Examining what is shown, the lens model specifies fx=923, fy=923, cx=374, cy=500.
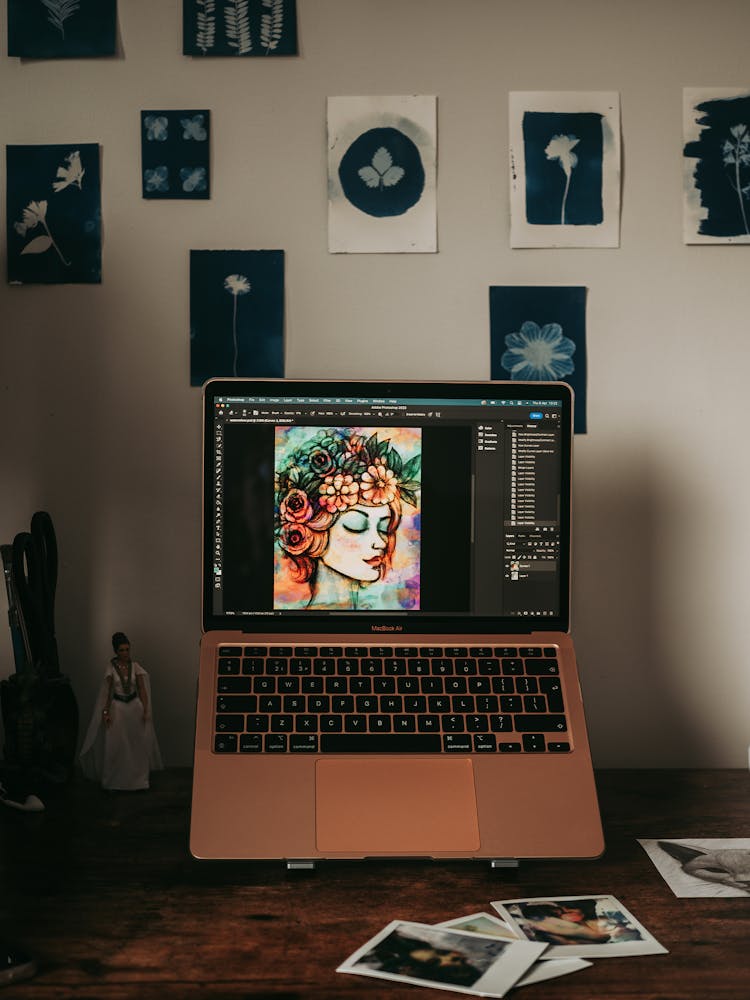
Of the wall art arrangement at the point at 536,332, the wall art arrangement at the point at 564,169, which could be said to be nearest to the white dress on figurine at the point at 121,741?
the wall art arrangement at the point at 536,332

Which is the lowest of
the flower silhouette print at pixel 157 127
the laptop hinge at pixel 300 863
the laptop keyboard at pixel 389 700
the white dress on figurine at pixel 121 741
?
the laptop hinge at pixel 300 863

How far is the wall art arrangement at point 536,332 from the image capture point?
1227 millimetres

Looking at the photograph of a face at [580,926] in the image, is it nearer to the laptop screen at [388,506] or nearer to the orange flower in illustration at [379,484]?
the laptop screen at [388,506]

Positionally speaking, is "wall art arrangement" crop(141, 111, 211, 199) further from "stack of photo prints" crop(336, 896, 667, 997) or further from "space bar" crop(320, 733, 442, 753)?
"stack of photo prints" crop(336, 896, 667, 997)

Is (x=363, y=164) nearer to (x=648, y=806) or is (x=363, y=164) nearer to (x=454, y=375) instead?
(x=454, y=375)

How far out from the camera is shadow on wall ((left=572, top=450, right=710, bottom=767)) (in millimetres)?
1246

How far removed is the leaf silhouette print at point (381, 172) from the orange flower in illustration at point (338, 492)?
421 millimetres

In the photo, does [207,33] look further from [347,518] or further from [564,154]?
[347,518]

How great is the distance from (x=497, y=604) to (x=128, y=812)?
478mm

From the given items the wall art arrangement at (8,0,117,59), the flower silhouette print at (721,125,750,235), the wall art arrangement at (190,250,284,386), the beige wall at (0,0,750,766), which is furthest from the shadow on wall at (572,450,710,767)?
the wall art arrangement at (8,0,117,59)

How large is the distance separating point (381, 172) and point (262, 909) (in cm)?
90

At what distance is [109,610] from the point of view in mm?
1244

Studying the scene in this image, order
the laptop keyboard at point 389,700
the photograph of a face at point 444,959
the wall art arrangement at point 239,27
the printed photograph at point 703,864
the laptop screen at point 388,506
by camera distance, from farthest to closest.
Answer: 1. the wall art arrangement at point 239,27
2. the laptop screen at point 388,506
3. the laptop keyboard at point 389,700
4. the printed photograph at point 703,864
5. the photograph of a face at point 444,959

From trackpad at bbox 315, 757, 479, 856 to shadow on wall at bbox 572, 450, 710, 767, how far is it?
384 millimetres
